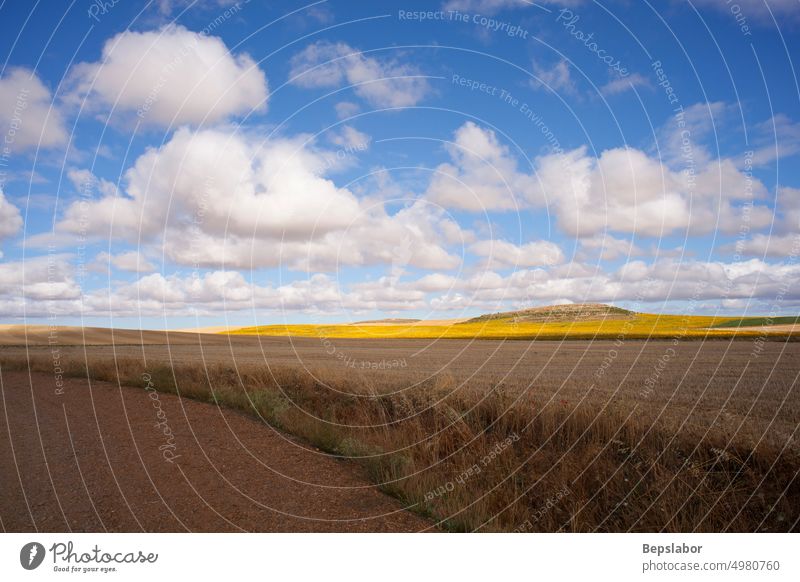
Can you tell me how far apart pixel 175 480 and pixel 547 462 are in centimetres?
660

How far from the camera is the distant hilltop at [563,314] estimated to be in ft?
336

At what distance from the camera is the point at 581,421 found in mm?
11211

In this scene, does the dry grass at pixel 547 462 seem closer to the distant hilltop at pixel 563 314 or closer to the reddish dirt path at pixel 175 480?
the reddish dirt path at pixel 175 480

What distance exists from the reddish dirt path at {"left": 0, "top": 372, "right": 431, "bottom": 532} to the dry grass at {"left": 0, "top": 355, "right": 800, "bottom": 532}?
70 cm

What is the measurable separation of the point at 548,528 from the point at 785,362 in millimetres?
28682

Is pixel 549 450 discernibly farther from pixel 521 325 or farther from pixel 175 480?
pixel 521 325

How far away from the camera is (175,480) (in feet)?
28.1
